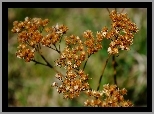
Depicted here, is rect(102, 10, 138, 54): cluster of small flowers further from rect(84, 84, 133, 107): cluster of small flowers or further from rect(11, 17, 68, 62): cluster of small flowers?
rect(11, 17, 68, 62): cluster of small flowers

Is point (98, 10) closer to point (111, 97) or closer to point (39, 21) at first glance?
point (39, 21)

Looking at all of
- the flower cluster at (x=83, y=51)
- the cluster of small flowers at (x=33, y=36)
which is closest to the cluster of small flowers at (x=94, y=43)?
the flower cluster at (x=83, y=51)

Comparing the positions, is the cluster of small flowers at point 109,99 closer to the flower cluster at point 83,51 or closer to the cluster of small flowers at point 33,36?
the flower cluster at point 83,51

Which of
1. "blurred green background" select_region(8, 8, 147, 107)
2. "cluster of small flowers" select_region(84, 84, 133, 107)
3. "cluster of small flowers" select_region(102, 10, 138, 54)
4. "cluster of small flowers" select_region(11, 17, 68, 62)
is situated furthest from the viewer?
"blurred green background" select_region(8, 8, 147, 107)

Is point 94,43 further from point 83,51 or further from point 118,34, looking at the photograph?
point 118,34

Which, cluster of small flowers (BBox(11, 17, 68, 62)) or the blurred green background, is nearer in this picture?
cluster of small flowers (BBox(11, 17, 68, 62))

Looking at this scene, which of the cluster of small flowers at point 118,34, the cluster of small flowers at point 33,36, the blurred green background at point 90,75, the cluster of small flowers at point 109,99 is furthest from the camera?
the blurred green background at point 90,75

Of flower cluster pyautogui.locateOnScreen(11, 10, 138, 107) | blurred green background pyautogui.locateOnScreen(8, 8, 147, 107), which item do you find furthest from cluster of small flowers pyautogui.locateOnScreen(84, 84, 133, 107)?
blurred green background pyautogui.locateOnScreen(8, 8, 147, 107)

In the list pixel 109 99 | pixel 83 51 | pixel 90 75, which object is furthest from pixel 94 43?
pixel 90 75

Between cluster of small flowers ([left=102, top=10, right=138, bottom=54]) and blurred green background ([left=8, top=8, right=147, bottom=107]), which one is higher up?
cluster of small flowers ([left=102, top=10, right=138, bottom=54])

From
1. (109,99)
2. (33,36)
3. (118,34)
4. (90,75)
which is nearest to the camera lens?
(109,99)
